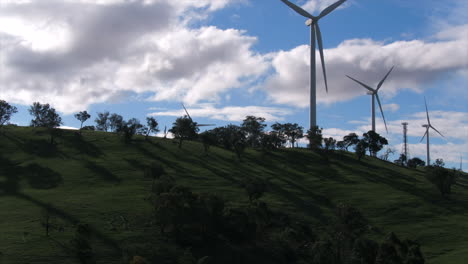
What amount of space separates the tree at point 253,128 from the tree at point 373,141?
42.2 meters

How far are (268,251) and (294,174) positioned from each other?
5653 cm

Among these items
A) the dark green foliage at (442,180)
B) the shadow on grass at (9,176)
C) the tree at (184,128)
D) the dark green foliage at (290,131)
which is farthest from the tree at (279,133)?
the shadow on grass at (9,176)

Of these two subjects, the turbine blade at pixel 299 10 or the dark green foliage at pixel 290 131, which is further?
the dark green foliage at pixel 290 131

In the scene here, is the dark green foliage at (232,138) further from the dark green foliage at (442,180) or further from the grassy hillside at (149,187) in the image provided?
the dark green foliage at (442,180)

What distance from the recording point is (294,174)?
129 metres

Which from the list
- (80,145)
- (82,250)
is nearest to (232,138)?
(80,145)

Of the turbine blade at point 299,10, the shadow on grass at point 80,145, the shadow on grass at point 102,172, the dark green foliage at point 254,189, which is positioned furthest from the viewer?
the turbine blade at point 299,10

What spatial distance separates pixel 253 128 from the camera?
7293 inches

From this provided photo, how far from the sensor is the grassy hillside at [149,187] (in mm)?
70812

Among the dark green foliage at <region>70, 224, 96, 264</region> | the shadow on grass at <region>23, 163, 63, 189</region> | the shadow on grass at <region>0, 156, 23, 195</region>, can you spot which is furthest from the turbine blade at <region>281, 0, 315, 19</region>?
the dark green foliage at <region>70, 224, 96, 264</region>

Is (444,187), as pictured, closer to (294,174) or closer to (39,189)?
(294,174)

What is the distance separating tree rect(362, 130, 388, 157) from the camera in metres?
171

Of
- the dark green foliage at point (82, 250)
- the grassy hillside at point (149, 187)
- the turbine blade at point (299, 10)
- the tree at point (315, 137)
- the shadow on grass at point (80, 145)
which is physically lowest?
the dark green foliage at point (82, 250)

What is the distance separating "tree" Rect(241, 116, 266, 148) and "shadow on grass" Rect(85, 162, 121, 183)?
247 feet
